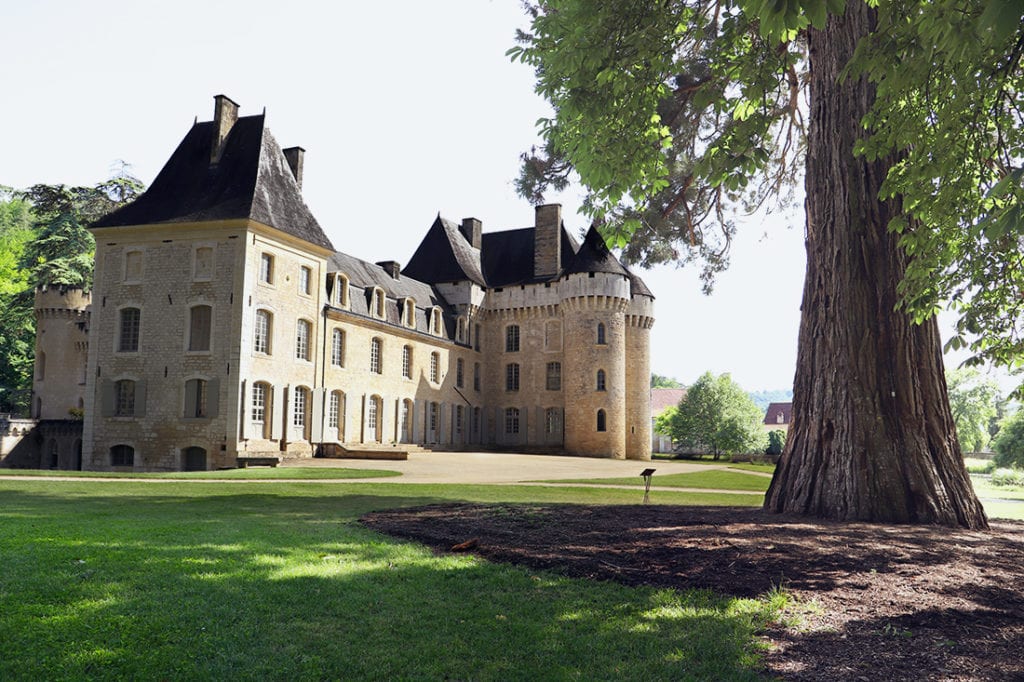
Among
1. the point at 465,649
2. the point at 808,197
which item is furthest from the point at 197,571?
the point at 808,197

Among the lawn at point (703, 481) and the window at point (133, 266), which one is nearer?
the lawn at point (703, 481)

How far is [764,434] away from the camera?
5966cm

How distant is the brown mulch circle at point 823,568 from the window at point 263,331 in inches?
824

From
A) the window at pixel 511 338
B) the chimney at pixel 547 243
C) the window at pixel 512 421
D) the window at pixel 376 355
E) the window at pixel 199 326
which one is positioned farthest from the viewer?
the window at pixel 511 338

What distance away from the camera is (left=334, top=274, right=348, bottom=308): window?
112 ft

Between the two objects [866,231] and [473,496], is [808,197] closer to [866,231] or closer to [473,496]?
[866,231]

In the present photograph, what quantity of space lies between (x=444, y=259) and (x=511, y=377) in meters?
8.63

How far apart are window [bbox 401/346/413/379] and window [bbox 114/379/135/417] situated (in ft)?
45.7

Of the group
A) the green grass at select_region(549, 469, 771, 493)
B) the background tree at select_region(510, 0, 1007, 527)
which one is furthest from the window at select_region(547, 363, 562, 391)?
the background tree at select_region(510, 0, 1007, 527)

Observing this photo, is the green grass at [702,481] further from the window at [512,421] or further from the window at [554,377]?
the window at [512,421]

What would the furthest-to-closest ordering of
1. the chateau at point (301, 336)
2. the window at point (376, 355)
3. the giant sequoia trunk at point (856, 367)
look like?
the window at point (376, 355), the chateau at point (301, 336), the giant sequoia trunk at point (856, 367)

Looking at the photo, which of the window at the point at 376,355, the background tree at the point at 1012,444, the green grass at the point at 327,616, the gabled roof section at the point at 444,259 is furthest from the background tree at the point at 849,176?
the background tree at the point at 1012,444

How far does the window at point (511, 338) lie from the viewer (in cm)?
4806

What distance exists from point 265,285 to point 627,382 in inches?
996
